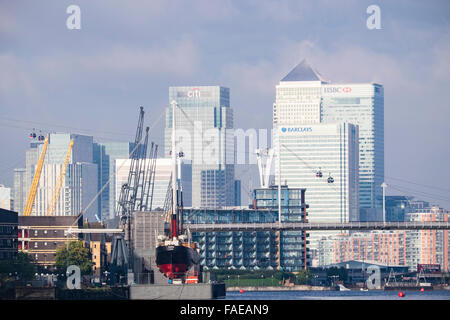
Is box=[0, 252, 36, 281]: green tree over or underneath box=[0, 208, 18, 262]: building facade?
underneath

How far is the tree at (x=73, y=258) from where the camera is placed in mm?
165125

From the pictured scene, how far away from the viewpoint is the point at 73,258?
167 meters

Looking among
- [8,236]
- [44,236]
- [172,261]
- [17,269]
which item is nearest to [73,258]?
[8,236]

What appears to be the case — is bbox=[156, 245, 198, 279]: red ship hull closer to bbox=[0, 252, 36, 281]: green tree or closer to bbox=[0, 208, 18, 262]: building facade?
bbox=[0, 252, 36, 281]: green tree

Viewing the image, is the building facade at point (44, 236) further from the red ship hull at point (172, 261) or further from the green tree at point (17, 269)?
the red ship hull at point (172, 261)

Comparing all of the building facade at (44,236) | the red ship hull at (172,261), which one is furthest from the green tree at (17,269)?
the building facade at (44,236)

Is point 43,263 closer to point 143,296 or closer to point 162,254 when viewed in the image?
point 162,254

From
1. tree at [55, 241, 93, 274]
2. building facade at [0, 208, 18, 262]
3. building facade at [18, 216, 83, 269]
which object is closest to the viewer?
building facade at [0, 208, 18, 262]

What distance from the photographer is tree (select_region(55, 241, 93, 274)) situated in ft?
542

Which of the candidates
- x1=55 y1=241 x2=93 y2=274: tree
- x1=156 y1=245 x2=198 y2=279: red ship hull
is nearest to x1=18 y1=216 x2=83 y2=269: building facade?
x1=55 y1=241 x2=93 y2=274: tree
